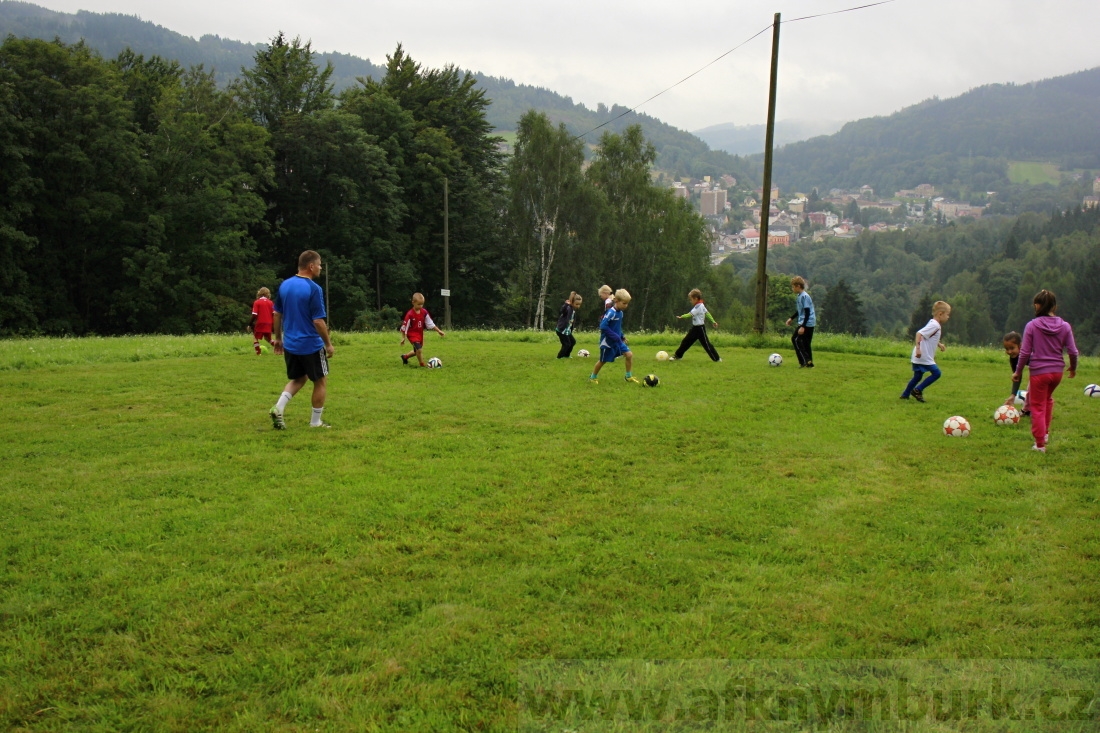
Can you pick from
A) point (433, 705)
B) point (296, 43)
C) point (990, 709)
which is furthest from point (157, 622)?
point (296, 43)

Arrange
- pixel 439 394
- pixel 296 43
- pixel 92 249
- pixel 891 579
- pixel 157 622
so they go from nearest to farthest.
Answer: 1. pixel 157 622
2. pixel 891 579
3. pixel 439 394
4. pixel 92 249
5. pixel 296 43

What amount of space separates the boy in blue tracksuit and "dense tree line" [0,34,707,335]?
3060cm

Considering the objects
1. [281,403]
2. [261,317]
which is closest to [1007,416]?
[281,403]

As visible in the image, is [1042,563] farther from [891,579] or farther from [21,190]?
[21,190]

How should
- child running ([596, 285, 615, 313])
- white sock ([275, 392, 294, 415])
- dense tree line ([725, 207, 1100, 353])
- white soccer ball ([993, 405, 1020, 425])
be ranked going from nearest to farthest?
white sock ([275, 392, 294, 415]) → white soccer ball ([993, 405, 1020, 425]) → child running ([596, 285, 615, 313]) → dense tree line ([725, 207, 1100, 353])

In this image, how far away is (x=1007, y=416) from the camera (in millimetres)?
10500

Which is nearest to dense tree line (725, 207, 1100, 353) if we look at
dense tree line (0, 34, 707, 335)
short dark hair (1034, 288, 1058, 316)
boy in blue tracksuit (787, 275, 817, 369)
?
dense tree line (0, 34, 707, 335)

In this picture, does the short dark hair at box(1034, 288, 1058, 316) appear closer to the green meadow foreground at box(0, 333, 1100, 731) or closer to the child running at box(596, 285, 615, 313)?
the green meadow foreground at box(0, 333, 1100, 731)

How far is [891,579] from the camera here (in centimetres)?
520

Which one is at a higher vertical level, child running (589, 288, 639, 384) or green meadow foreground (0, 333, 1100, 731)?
child running (589, 288, 639, 384)

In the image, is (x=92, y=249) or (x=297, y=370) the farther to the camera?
(x=92, y=249)

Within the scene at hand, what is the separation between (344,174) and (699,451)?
143 feet

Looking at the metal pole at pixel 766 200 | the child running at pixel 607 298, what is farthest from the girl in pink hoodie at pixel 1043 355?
the metal pole at pixel 766 200

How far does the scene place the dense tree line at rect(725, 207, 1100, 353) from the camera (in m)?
99.8
